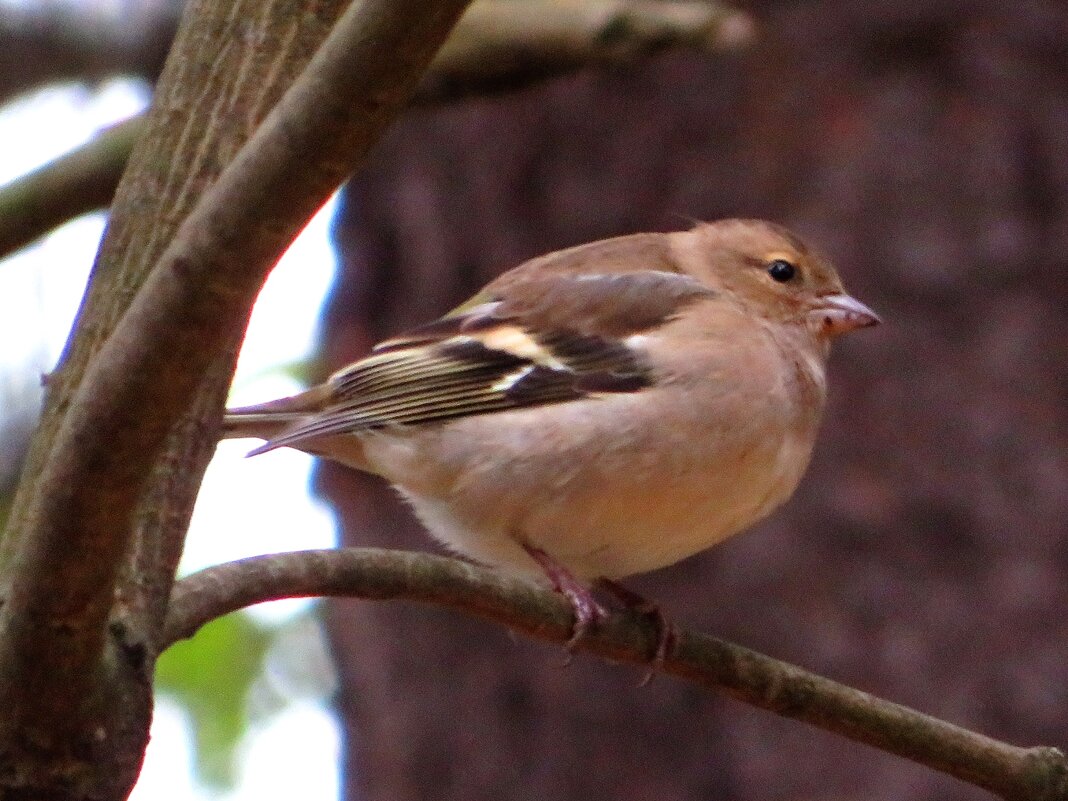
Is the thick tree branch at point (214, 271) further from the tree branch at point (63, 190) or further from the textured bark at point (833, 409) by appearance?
the textured bark at point (833, 409)

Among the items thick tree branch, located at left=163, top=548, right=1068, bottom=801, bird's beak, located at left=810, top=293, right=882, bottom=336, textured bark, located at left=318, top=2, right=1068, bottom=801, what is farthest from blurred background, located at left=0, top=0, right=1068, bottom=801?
thick tree branch, located at left=163, top=548, right=1068, bottom=801

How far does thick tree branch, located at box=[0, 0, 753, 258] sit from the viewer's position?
3.89 metres

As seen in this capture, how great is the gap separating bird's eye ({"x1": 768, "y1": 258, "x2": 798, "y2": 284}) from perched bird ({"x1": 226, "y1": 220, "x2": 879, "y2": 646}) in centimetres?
36

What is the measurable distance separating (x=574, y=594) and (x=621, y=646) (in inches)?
7.1

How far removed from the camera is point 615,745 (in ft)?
19.0

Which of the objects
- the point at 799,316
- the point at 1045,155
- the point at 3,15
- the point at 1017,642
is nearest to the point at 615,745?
the point at 1017,642

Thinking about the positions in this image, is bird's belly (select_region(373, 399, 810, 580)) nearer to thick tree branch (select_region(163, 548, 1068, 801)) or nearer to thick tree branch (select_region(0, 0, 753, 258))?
thick tree branch (select_region(163, 548, 1068, 801))

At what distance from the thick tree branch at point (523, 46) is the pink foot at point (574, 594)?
1.27 m

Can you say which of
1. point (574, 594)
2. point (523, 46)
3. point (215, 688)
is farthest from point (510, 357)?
point (215, 688)

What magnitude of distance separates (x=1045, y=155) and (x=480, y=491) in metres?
3.11

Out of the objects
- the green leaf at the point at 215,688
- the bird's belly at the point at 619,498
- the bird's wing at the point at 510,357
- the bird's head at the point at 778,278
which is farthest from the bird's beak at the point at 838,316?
the green leaf at the point at 215,688

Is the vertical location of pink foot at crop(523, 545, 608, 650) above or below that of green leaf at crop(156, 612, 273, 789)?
below

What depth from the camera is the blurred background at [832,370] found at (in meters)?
5.47

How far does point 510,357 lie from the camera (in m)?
4.04
